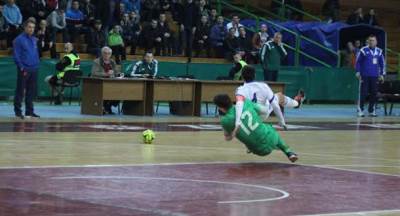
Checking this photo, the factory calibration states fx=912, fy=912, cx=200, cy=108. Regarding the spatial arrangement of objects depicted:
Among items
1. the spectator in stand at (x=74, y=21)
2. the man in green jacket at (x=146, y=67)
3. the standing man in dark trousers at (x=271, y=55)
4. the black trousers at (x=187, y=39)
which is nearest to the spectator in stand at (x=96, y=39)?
the spectator in stand at (x=74, y=21)

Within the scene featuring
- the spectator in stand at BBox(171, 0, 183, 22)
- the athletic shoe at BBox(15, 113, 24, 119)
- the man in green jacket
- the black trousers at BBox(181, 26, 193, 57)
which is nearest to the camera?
the athletic shoe at BBox(15, 113, 24, 119)

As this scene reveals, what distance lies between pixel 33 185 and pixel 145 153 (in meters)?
4.44

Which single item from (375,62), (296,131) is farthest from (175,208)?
(375,62)

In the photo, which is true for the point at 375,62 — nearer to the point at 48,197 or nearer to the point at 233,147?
the point at 233,147

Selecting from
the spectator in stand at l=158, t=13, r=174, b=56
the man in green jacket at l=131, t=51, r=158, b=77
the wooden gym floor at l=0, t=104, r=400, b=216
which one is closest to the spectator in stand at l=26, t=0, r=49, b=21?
the spectator in stand at l=158, t=13, r=174, b=56

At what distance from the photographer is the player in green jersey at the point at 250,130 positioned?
13578 mm

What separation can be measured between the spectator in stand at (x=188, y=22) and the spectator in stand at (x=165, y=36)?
0.52m

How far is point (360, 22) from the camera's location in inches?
1457

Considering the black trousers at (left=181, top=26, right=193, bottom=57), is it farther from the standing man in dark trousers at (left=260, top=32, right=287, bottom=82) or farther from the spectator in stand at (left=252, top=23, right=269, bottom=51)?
the standing man in dark trousers at (left=260, top=32, right=287, bottom=82)

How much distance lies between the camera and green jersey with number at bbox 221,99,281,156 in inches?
534

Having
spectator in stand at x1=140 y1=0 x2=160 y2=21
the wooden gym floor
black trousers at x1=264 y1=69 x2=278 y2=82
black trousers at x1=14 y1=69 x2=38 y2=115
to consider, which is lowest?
the wooden gym floor

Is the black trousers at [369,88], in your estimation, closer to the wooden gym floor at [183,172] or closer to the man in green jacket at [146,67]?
the wooden gym floor at [183,172]

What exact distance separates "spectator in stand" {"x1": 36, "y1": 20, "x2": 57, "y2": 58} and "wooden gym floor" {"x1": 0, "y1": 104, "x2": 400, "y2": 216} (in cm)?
711

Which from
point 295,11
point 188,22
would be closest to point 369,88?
point 188,22
